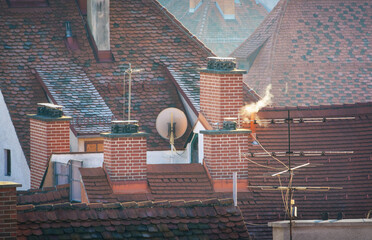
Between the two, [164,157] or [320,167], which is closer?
[320,167]

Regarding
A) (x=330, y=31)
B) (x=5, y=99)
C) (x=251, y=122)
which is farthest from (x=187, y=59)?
(x=330, y=31)

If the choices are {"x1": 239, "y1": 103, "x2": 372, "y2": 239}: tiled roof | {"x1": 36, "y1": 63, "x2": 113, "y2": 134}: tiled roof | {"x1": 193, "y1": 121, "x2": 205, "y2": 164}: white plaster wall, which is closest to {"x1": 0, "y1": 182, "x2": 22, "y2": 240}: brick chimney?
{"x1": 239, "y1": 103, "x2": 372, "y2": 239}: tiled roof

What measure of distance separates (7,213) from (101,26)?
2296 cm

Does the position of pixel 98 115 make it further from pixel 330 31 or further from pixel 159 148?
pixel 330 31

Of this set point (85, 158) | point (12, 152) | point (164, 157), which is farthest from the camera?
point (12, 152)

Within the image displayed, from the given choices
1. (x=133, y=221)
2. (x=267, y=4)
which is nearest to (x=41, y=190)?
(x=133, y=221)

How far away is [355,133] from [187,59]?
10.8m

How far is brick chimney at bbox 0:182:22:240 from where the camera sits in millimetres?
23688

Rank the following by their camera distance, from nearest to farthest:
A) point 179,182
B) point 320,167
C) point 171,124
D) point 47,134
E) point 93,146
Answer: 1. point 179,182
2. point 320,167
3. point 47,134
4. point 171,124
5. point 93,146

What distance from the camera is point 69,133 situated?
3931cm

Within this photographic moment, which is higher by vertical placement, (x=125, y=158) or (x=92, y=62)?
(x=92, y=62)

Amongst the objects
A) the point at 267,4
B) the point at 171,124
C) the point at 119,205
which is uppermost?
the point at 267,4

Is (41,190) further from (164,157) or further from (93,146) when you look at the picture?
(93,146)

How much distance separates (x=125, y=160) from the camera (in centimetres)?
3338
